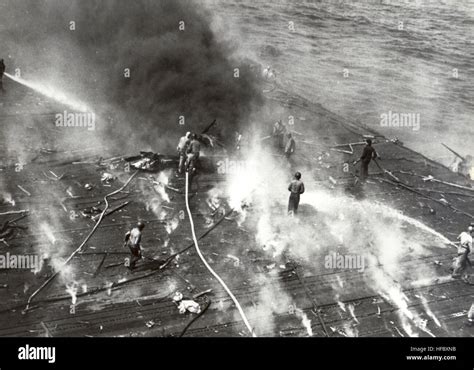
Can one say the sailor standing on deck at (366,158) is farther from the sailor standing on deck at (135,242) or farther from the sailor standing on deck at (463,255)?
the sailor standing on deck at (135,242)

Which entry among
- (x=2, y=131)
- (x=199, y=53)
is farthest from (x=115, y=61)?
(x=2, y=131)

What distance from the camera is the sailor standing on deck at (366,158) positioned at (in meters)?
17.0

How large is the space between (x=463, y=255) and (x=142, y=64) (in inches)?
602

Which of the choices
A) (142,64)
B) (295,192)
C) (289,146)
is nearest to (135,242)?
(295,192)

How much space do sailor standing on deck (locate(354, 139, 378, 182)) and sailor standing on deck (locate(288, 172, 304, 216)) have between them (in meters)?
3.90

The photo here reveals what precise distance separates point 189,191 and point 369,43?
4124 centimetres

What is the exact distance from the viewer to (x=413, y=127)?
34594 mm

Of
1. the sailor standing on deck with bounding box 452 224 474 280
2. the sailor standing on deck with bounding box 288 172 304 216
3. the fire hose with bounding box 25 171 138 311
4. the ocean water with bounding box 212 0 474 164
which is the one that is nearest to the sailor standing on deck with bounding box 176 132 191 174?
the fire hose with bounding box 25 171 138 311

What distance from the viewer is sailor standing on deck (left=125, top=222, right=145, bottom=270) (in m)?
11.3

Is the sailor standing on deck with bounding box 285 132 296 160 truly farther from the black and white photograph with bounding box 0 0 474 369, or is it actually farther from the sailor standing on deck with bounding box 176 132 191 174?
the sailor standing on deck with bounding box 176 132 191 174

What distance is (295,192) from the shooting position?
46.5 feet

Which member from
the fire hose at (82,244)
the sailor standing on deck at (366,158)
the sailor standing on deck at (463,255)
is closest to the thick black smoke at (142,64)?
the fire hose at (82,244)

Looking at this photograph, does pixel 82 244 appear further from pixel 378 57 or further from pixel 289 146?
pixel 378 57

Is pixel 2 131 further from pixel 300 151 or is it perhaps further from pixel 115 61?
pixel 300 151
